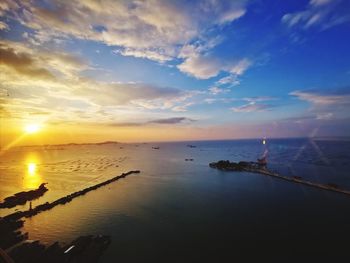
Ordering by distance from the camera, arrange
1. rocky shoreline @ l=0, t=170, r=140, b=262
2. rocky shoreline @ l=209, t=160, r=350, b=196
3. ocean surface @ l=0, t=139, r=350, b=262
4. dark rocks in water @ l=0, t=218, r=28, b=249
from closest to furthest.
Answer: rocky shoreline @ l=0, t=170, r=140, b=262, ocean surface @ l=0, t=139, r=350, b=262, dark rocks in water @ l=0, t=218, r=28, b=249, rocky shoreline @ l=209, t=160, r=350, b=196

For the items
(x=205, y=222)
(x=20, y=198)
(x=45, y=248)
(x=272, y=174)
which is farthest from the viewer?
(x=272, y=174)

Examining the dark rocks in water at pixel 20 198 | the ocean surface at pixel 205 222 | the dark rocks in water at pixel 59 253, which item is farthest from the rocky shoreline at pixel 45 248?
the dark rocks in water at pixel 20 198

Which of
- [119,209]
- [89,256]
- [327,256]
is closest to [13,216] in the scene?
[119,209]

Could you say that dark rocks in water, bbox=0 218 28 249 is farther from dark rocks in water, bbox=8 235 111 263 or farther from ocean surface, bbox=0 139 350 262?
dark rocks in water, bbox=8 235 111 263

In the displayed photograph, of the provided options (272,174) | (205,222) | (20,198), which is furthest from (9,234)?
(272,174)

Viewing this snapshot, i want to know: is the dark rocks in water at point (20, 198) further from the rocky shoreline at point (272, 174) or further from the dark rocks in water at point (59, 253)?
the rocky shoreline at point (272, 174)

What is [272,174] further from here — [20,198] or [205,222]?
[20,198]

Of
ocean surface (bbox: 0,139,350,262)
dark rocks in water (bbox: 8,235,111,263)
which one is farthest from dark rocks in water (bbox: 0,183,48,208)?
dark rocks in water (bbox: 8,235,111,263)

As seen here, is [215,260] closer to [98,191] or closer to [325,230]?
[325,230]
